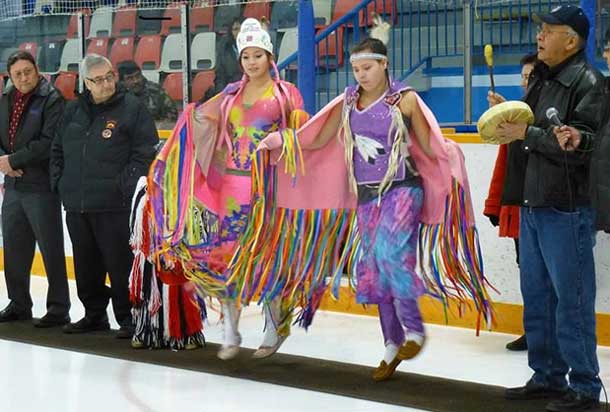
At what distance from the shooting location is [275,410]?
13.9 ft

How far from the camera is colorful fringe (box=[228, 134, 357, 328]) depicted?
4.86m

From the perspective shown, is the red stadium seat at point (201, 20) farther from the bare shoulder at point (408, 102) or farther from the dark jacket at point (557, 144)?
the dark jacket at point (557, 144)

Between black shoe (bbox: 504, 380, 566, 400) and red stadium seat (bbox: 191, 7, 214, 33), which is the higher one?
red stadium seat (bbox: 191, 7, 214, 33)

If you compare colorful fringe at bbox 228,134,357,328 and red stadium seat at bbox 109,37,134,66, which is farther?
red stadium seat at bbox 109,37,134,66

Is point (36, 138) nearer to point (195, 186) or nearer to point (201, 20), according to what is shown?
point (195, 186)

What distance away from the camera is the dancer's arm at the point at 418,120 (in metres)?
4.61

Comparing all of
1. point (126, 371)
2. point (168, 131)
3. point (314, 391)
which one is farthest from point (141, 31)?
point (314, 391)

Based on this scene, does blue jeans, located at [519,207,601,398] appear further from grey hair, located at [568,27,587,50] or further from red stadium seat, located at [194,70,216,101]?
red stadium seat, located at [194,70,216,101]

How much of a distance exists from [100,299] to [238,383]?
1.38 meters

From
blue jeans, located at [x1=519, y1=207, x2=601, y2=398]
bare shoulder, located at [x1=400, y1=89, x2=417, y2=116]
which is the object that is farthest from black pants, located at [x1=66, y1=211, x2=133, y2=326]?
blue jeans, located at [x1=519, y1=207, x2=601, y2=398]

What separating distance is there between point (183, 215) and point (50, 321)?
1.31 m

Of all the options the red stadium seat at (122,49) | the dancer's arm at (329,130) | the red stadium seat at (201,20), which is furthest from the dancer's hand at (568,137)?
the red stadium seat at (122,49)

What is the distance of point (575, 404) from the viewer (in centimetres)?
397

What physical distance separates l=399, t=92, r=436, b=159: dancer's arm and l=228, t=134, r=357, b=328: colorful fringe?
0.43m
